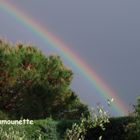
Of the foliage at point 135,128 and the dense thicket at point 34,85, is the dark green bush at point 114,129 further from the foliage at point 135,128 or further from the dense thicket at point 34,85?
the dense thicket at point 34,85

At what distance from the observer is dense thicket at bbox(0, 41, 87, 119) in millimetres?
30719

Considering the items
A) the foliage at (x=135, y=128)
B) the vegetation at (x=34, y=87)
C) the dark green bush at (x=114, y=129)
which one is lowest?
the foliage at (x=135, y=128)

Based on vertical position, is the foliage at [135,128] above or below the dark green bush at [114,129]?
below

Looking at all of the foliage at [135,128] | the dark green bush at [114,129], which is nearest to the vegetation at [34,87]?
the dark green bush at [114,129]

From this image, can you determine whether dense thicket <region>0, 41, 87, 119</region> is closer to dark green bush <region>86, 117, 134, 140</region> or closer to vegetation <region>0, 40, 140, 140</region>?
vegetation <region>0, 40, 140, 140</region>

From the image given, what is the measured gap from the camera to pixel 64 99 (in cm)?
3288

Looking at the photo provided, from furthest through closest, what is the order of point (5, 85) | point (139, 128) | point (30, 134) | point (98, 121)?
point (5, 85) < point (139, 128) < point (30, 134) < point (98, 121)

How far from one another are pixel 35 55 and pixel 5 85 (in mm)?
4185

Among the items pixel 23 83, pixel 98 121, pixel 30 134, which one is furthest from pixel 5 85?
pixel 98 121

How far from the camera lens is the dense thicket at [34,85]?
1209 inches

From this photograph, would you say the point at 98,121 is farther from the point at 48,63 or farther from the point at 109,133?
the point at 48,63

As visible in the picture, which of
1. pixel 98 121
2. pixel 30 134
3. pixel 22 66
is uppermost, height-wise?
pixel 22 66

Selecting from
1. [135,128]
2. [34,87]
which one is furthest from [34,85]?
[135,128]

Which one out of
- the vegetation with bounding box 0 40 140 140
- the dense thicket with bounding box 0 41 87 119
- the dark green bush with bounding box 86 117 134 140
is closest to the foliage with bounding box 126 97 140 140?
the dark green bush with bounding box 86 117 134 140
